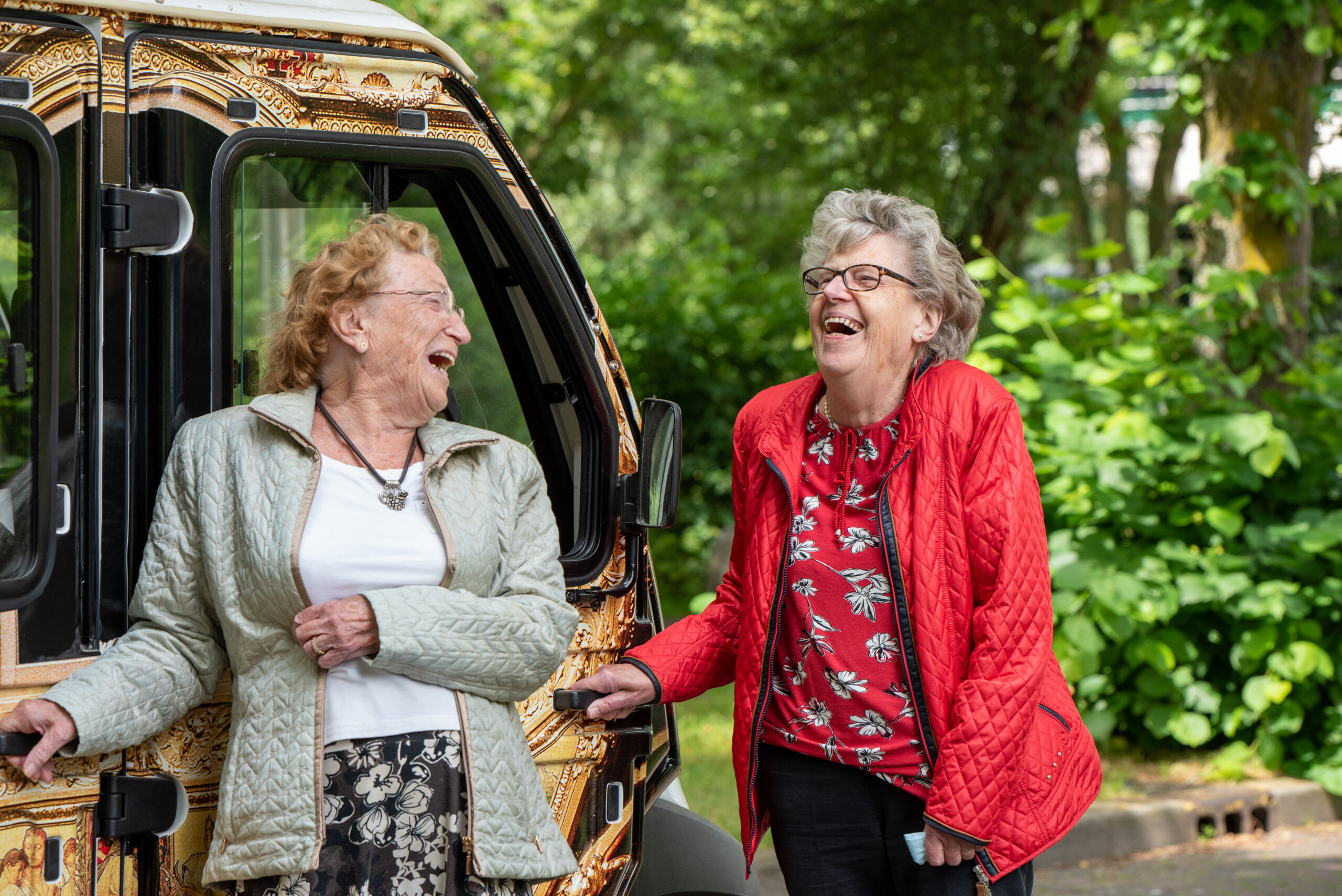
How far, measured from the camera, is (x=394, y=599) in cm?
219

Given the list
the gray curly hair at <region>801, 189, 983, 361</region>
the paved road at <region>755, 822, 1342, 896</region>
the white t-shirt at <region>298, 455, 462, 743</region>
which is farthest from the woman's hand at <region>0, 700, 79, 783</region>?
the paved road at <region>755, 822, 1342, 896</region>

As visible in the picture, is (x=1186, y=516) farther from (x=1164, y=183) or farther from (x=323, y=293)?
(x=1164, y=183)

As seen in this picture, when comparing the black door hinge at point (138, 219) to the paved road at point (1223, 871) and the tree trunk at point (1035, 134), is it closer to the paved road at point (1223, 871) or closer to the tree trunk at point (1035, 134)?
the paved road at point (1223, 871)

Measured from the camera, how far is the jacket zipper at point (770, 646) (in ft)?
8.27

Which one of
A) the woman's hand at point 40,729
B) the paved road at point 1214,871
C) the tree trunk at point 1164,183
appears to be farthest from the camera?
the tree trunk at point 1164,183

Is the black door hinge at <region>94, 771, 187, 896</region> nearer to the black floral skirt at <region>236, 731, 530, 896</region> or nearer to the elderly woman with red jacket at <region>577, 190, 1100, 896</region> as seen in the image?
the black floral skirt at <region>236, 731, 530, 896</region>

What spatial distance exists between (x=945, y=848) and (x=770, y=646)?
0.47 metres

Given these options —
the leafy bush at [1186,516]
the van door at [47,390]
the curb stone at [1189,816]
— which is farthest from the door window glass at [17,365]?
the curb stone at [1189,816]

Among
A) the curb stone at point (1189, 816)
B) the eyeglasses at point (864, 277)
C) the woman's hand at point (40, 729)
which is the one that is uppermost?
the eyeglasses at point (864, 277)

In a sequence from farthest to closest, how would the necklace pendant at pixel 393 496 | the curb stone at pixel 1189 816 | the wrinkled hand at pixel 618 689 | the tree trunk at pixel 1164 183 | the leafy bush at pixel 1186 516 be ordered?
the tree trunk at pixel 1164 183 → the leafy bush at pixel 1186 516 → the curb stone at pixel 1189 816 → the wrinkled hand at pixel 618 689 → the necklace pendant at pixel 393 496

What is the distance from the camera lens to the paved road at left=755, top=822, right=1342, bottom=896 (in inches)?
207

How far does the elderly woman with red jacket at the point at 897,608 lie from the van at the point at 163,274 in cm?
39

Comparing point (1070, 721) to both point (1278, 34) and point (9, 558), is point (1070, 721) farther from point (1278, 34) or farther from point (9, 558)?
point (1278, 34)

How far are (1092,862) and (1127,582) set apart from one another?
46.0 inches
